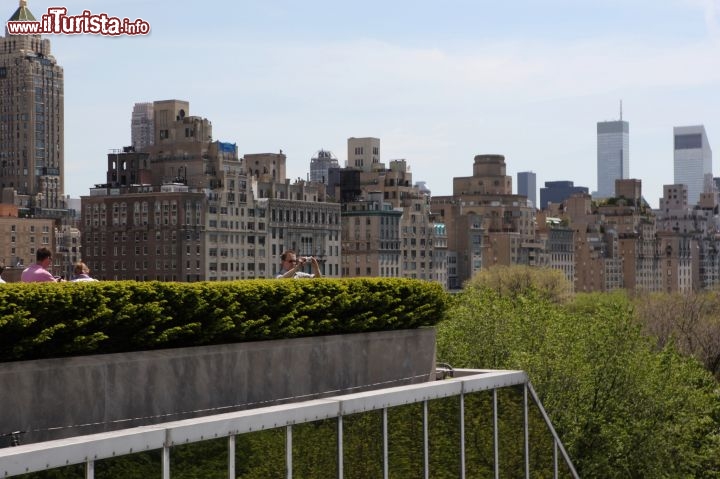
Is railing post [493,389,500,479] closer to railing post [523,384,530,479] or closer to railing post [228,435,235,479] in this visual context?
railing post [523,384,530,479]

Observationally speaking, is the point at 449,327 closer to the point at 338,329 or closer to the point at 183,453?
the point at 338,329

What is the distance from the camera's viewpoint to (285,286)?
20.8m

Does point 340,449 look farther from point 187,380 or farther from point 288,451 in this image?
point 187,380

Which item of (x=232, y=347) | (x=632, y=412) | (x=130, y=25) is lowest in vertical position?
(x=632, y=412)

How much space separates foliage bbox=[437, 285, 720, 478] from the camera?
44.7 metres

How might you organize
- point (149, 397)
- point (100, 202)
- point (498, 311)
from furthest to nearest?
point (100, 202) < point (498, 311) < point (149, 397)

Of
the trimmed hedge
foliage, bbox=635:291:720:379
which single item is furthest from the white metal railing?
foliage, bbox=635:291:720:379

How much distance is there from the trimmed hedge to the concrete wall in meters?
0.19

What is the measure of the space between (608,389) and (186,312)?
31.1 m

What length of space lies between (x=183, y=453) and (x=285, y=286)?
4784 millimetres

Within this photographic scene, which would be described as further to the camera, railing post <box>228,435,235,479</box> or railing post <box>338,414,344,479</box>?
railing post <box>338,414,344,479</box>

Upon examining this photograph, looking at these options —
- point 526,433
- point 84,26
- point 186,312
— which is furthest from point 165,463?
point 84,26

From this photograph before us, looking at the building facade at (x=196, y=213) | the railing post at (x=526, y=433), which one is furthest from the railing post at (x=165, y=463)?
the building facade at (x=196, y=213)

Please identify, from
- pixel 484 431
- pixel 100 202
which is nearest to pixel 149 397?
pixel 484 431
